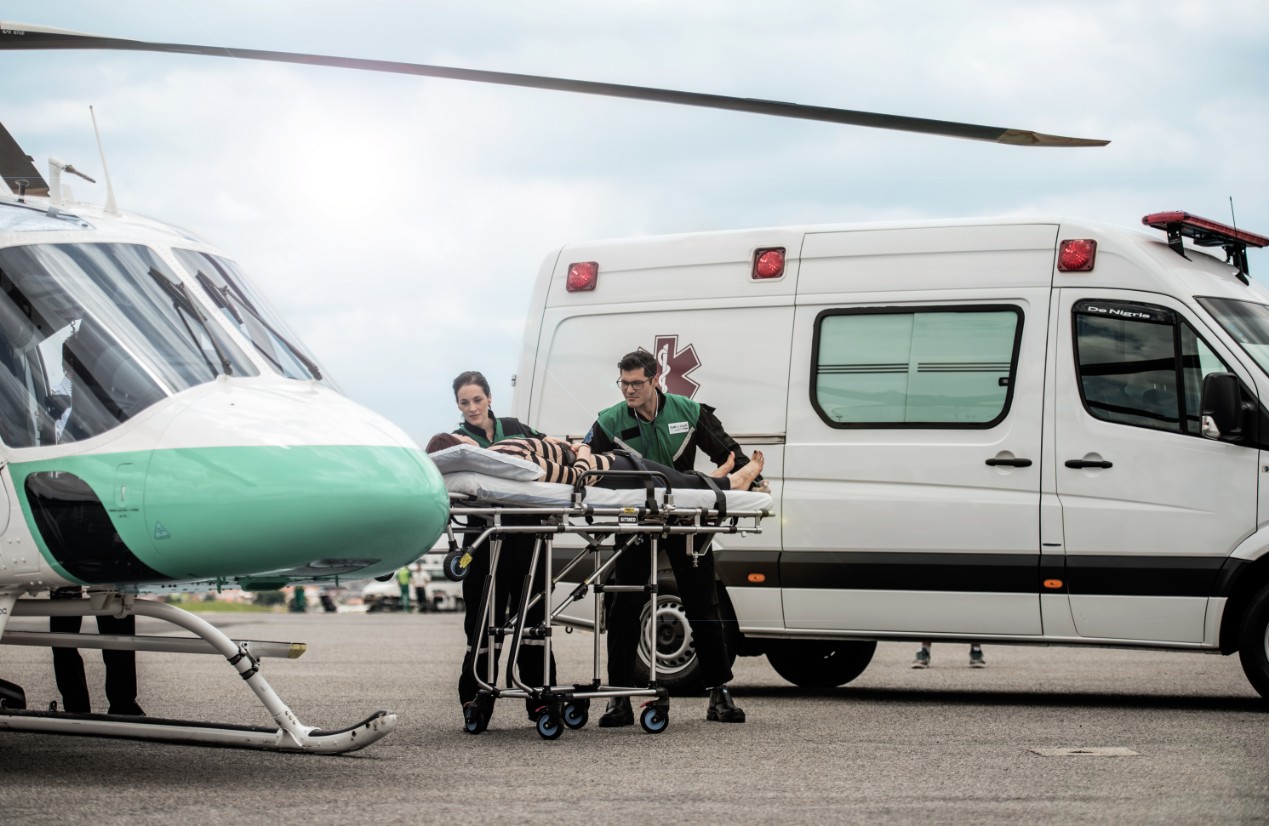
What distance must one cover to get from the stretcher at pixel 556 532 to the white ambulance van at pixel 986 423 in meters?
1.81

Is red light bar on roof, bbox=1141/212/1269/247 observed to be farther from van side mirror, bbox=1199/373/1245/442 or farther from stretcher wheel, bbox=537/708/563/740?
stretcher wheel, bbox=537/708/563/740

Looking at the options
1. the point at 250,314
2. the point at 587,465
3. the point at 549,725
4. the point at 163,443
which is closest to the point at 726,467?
the point at 587,465

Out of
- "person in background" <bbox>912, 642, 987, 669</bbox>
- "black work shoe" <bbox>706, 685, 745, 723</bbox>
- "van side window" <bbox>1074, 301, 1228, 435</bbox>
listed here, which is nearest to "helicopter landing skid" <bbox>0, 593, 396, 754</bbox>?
"black work shoe" <bbox>706, 685, 745, 723</bbox>

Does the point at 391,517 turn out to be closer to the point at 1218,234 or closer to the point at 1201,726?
the point at 1201,726

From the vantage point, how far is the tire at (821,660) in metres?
12.0

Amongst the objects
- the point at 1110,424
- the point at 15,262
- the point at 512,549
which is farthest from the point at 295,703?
the point at 1110,424

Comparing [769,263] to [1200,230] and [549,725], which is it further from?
[549,725]

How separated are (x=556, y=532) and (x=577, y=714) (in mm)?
1095

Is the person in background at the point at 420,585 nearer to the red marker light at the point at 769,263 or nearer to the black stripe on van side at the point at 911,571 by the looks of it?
the red marker light at the point at 769,263

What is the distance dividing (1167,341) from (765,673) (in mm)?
5115

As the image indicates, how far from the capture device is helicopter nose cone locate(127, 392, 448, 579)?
6.26 m

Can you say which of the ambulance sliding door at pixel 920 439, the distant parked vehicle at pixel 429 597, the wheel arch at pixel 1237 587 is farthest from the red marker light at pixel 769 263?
the distant parked vehicle at pixel 429 597

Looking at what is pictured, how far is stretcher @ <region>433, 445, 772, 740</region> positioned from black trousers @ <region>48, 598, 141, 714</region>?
1.59 m

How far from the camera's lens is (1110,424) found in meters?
10.0
